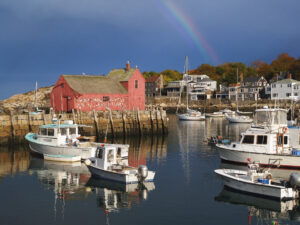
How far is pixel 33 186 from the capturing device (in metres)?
22.9

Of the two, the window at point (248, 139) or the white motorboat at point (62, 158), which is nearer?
the window at point (248, 139)

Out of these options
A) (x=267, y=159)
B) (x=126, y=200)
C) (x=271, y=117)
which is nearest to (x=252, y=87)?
(x=271, y=117)

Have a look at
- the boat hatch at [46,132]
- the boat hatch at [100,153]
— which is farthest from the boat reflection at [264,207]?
the boat hatch at [46,132]

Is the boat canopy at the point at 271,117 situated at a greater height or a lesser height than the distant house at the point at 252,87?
lesser

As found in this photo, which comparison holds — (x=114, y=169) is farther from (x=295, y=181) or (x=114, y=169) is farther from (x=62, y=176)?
(x=295, y=181)

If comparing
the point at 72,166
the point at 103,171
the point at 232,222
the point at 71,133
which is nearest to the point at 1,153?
the point at 71,133

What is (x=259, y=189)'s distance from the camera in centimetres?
1952

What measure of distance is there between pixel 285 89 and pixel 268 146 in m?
86.1

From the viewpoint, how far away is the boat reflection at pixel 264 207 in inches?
682

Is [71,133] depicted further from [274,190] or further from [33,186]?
[274,190]

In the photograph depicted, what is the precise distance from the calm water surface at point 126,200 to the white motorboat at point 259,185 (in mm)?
500

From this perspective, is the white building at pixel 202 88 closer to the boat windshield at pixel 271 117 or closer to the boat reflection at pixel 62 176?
the boat windshield at pixel 271 117

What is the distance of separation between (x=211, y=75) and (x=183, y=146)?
117312 millimetres

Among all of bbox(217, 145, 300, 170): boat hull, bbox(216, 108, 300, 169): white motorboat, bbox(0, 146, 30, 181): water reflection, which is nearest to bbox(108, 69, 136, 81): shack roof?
bbox(0, 146, 30, 181): water reflection
